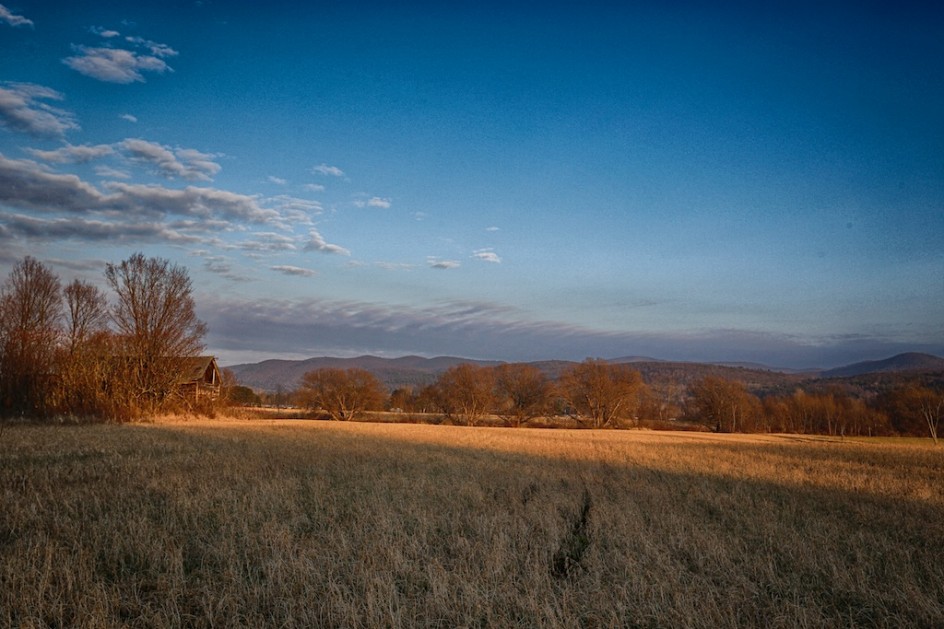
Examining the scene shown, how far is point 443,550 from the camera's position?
686 centimetres

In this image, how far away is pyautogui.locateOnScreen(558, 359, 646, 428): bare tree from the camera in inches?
2995

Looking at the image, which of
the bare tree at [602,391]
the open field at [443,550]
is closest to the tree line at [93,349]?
the open field at [443,550]

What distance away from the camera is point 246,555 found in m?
6.05

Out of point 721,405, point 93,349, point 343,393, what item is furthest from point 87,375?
point 721,405

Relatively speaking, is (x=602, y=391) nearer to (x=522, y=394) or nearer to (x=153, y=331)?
(x=522, y=394)

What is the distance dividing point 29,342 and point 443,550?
Result: 38036 mm

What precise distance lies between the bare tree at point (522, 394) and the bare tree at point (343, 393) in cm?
1951

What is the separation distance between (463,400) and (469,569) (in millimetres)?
73019

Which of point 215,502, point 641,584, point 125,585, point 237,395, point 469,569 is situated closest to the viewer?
point 125,585

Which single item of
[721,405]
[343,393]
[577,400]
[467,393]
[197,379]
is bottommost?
[721,405]

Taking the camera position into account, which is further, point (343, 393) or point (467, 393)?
point (343, 393)

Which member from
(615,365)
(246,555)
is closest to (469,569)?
(246,555)

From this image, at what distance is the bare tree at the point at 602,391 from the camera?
7606 centimetres

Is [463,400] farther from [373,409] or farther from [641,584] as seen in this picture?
[641,584]
